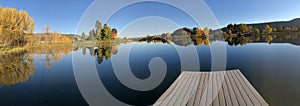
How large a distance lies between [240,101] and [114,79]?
17.7 ft

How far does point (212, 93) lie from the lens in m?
4.95

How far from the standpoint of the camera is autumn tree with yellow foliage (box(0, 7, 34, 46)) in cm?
2961

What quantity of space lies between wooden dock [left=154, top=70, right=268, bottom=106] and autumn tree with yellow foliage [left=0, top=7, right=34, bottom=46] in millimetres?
31153

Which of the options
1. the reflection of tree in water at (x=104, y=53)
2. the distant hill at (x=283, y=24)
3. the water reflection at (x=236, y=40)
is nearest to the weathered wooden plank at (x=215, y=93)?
the reflection of tree in water at (x=104, y=53)

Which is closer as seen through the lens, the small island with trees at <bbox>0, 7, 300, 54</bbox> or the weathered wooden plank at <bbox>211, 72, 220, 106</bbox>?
the weathered wooden plank at <bbox>211, 72, 220, 106</bbox>

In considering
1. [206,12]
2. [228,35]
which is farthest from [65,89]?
[228,35]

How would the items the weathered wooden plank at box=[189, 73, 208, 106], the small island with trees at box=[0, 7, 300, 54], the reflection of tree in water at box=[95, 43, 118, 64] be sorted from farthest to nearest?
the small island with trees at box=[0, 7, 300, 54] → the reflection of tree in water at box=[95, 43, 118, 64] → the weathered wooden plank at box=[189, 73, 208, 106]

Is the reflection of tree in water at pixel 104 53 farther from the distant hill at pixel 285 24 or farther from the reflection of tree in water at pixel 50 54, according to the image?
the distant hill at pixel 285 24

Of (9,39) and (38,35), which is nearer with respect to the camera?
(9,39)

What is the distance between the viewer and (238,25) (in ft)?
194

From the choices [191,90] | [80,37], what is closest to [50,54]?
[191,90]

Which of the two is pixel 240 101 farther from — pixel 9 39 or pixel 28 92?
pixel 9 39

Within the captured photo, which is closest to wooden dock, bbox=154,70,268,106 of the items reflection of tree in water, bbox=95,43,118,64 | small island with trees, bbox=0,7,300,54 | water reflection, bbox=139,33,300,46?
reflection of tree in water, bbox=95,43,118,64

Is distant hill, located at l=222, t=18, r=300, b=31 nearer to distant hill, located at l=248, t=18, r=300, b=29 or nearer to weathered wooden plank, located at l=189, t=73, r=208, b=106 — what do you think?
distant hill, located at l=248, t=18, r=300, b=29
